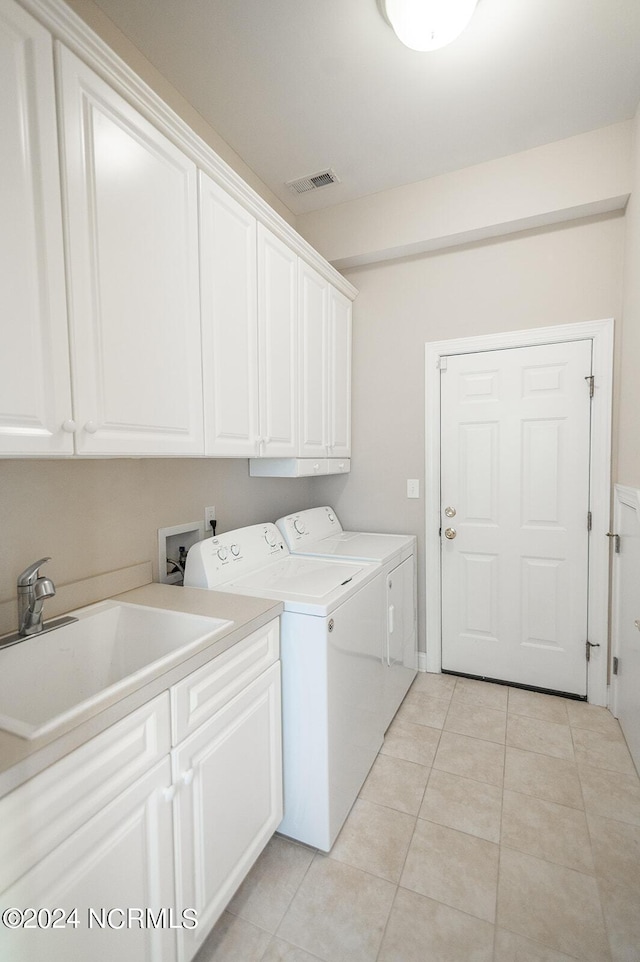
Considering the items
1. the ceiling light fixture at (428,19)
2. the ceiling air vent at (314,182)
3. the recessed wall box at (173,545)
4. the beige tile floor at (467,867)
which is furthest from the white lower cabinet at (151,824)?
the ceiling air vent at (314,182)

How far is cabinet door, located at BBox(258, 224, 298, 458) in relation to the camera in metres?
1.84

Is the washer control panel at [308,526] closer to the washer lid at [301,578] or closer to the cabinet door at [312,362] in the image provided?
the washer lid at [301,578]

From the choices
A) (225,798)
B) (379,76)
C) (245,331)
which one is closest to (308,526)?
(245,331)

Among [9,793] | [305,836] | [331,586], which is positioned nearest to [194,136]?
[331,586]

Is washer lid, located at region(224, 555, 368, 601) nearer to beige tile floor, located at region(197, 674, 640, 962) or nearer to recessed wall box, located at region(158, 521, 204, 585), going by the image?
recessed wall box, located at region(158, 521, 204, 585)

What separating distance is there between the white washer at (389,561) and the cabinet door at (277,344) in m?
0.55

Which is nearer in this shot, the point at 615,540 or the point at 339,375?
the point at 615,540

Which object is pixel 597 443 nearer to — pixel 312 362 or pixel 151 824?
pixel 312 362

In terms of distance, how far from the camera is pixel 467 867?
144cm

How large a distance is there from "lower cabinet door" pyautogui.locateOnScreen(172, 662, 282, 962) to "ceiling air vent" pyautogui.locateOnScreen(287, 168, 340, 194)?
2.48 m

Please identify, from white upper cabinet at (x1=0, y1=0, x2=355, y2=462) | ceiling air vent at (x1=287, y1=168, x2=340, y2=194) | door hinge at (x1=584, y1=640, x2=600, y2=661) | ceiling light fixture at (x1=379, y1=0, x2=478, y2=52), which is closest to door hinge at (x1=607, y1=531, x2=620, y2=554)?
door hinge at (x1=584, y1=640, x2=600, y2=661)

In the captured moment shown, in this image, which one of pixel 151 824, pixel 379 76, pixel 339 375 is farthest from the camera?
pixel 339 375

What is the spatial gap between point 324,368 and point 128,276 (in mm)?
1350
